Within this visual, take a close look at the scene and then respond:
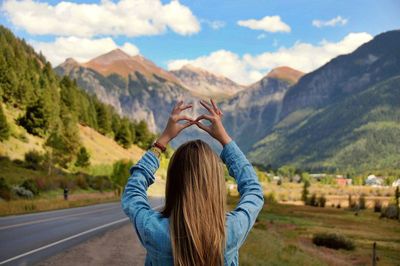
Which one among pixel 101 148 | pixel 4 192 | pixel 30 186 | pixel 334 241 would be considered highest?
pixel 101 148

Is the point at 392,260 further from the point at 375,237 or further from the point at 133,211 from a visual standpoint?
the point at 133,211

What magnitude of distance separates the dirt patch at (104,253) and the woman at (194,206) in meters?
9.36

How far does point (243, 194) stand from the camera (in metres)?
2.94

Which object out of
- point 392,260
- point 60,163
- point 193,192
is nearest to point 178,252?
point 193,192

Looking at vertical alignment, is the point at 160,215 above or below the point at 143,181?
below

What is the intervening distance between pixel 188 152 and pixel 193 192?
0.22 m

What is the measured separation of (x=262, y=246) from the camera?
1833 cm

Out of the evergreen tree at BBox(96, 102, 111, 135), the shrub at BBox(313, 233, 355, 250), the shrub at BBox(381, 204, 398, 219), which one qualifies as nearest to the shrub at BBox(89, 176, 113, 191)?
the shrub at BBox(381, 204, 398, 219)

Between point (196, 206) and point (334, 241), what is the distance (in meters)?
30.3

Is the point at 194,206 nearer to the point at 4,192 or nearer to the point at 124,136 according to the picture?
the point at 4,192

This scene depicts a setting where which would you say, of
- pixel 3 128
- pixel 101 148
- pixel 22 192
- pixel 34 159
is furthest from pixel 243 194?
pixel 101 148

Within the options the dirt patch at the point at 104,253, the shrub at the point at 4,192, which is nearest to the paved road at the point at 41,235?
the dirt patch at the point at 104,253

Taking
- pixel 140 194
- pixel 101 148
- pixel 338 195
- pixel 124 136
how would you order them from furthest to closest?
1. pixel 124 136
2. pixel 338 195
3. pixel 101 148
4. pixel 140 194

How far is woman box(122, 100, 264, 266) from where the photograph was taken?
2584mm
